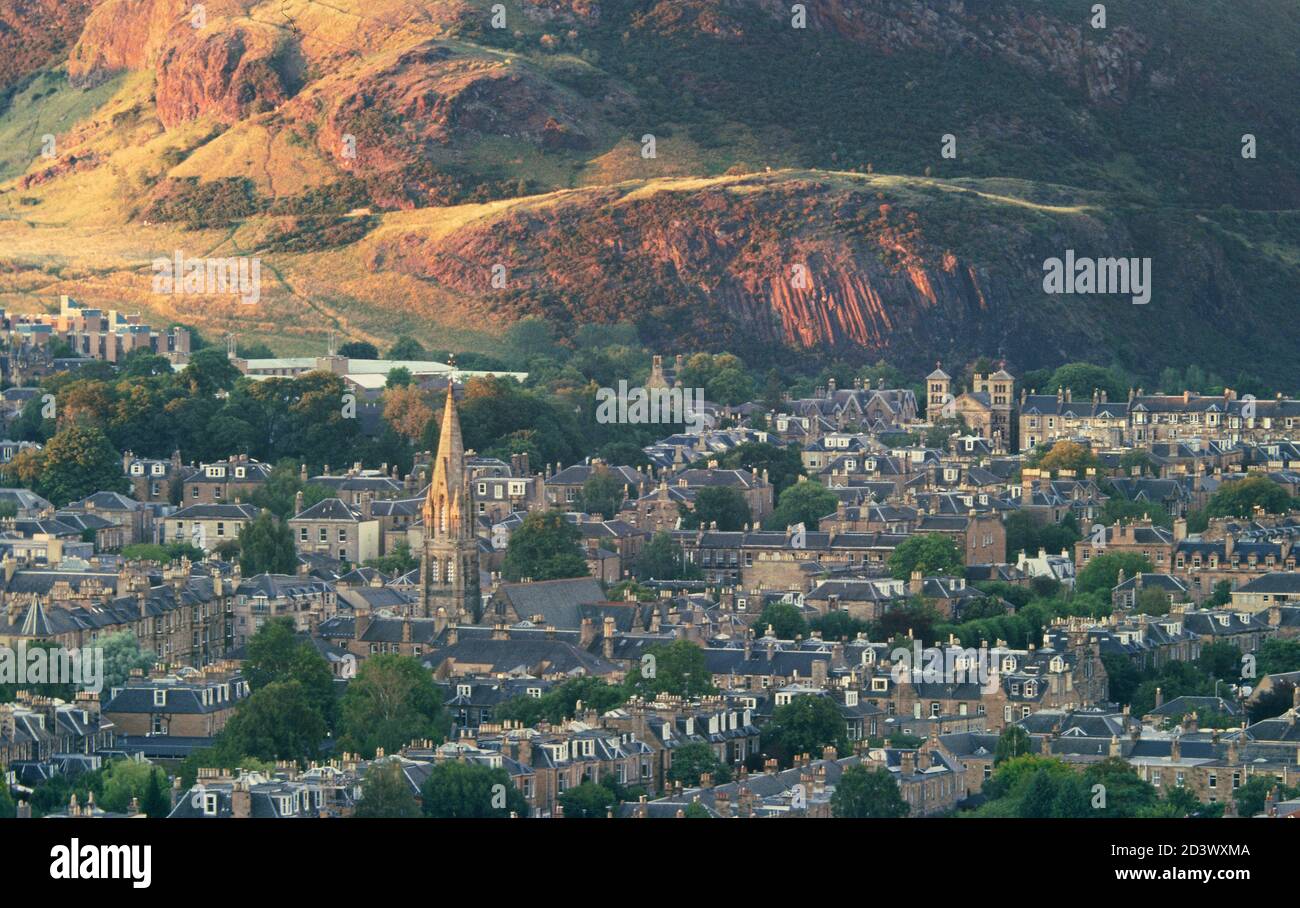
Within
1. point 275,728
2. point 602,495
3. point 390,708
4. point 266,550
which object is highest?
point 602,495

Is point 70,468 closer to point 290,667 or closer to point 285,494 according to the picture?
point 285,494

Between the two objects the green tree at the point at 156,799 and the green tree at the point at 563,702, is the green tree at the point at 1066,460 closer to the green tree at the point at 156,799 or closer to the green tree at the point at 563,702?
the green tree at the point at 563,702

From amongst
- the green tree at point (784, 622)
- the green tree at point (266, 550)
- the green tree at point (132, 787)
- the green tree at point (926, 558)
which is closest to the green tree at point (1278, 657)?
the green tree at point (784, 622)

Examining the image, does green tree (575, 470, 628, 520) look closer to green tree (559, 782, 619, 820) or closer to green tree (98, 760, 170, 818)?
green tree (98, 760, 170, 818)

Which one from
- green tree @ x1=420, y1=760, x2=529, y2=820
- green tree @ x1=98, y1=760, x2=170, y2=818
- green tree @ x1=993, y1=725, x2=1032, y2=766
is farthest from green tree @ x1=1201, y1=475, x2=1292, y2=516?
green tree @ x1=420, y1=760, x2=529, y2=820

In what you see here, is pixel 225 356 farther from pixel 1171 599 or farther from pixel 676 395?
pixel 1171 599

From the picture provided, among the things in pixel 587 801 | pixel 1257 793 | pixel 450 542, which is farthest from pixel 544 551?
pixel 1257 793
